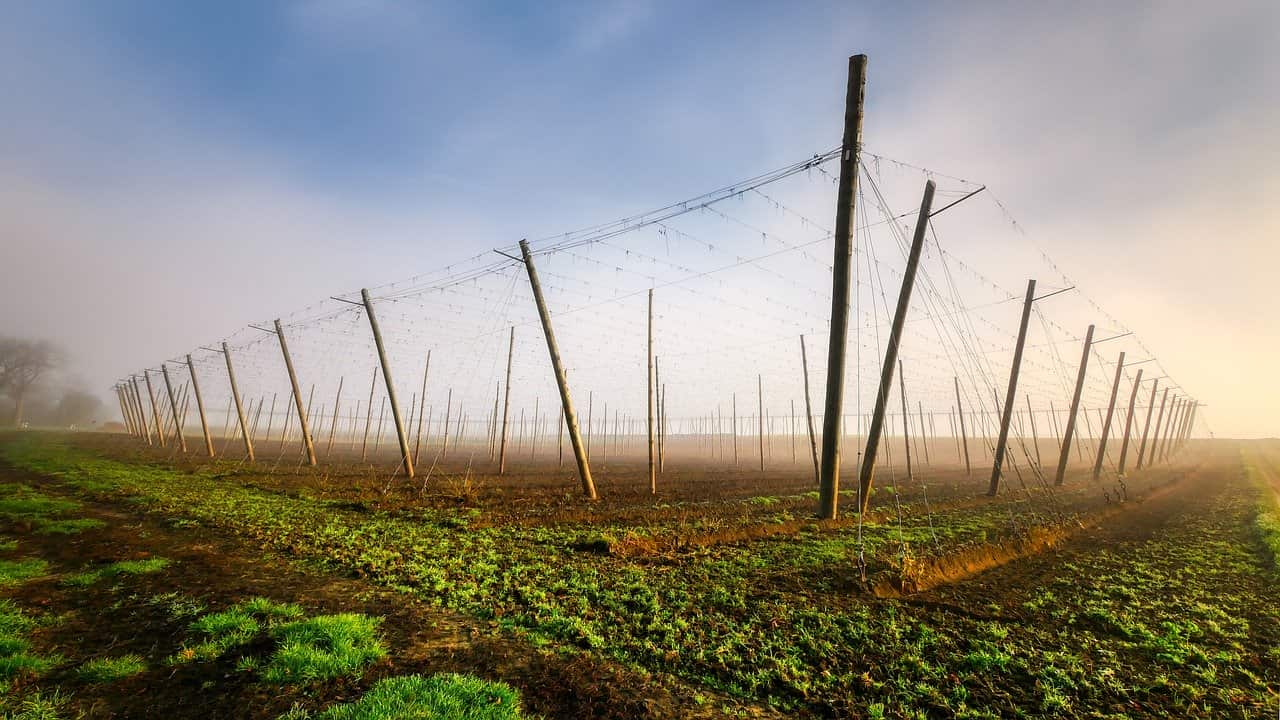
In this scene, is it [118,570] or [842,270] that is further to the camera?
[842,270]

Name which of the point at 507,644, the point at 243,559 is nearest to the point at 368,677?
the point at 507,644

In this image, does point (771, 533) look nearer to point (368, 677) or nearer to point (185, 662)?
point (368, 677)

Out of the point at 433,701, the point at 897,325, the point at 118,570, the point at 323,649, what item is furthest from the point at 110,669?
the point at 897,325

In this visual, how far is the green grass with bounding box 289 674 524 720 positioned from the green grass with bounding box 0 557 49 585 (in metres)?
8.98

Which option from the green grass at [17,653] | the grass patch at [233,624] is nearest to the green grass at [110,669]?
the grass patch at [233,624]

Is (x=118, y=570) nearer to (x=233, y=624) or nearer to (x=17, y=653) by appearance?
(x=17, y=653)

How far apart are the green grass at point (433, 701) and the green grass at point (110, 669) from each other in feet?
9.16

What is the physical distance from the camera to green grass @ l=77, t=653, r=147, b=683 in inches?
210

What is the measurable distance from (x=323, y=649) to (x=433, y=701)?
227 centimetres

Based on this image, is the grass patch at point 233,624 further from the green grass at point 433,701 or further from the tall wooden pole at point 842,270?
the tall wooden pole at point 842,270

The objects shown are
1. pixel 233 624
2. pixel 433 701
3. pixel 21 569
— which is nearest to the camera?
pixel 433 701

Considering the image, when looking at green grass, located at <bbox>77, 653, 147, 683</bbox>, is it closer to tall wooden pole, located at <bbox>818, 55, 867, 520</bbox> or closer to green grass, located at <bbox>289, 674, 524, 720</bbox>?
green grass, located at <bbox>289, 674, 524, 720</bbox>

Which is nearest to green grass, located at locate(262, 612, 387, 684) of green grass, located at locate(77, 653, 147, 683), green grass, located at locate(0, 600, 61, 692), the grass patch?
the grass patch

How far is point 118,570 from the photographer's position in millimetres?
9336
